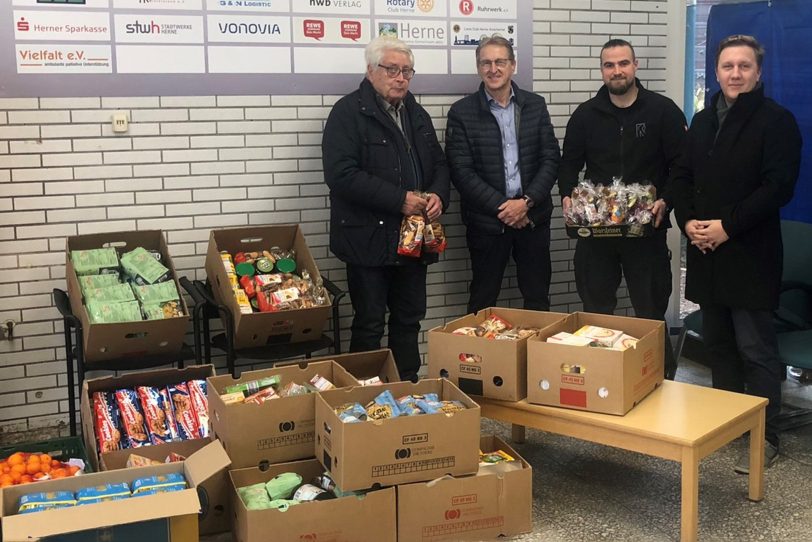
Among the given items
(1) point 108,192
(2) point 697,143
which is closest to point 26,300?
(1) point 108,192

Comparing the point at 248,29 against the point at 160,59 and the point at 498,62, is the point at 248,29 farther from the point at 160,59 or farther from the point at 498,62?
the point at 498,62

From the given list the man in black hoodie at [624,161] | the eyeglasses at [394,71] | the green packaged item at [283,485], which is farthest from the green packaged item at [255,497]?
the man in black hoodie at [624,161]

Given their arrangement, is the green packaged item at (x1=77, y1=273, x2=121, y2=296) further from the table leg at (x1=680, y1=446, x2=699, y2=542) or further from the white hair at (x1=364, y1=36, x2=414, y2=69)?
the table leg at (x1=680, y1=446, x2=699, y2=542)

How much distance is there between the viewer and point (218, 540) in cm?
348

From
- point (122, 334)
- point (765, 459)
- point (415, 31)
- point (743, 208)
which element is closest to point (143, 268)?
point (122, 334)

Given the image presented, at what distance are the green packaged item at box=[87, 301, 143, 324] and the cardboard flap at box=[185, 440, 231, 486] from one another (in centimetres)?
105

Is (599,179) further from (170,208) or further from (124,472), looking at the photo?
→ (124,472)

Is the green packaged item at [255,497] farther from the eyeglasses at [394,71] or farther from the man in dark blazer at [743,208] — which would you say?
the eyeglasses at [394,71]

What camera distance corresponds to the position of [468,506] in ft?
11.1

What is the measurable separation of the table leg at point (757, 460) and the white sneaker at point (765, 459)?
0.24 metres

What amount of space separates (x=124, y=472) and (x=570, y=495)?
182 centimetres

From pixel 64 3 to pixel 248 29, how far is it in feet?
2.95

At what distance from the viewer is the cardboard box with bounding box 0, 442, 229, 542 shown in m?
2.73

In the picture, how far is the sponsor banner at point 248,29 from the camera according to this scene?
4.70 meters
